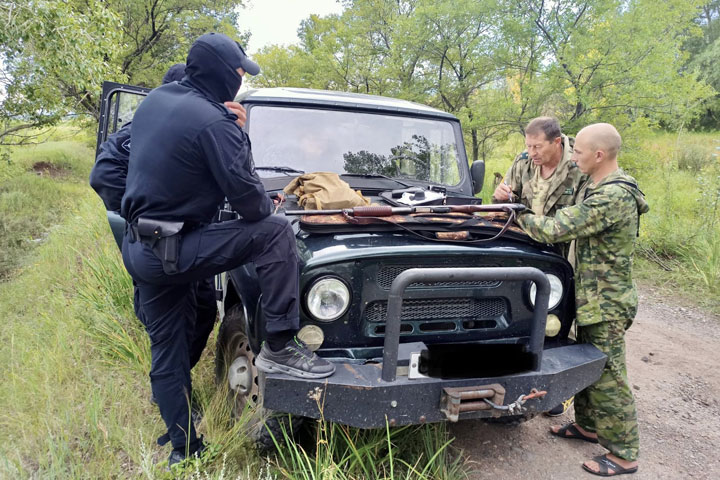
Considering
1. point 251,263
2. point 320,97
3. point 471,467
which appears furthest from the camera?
point 320,97

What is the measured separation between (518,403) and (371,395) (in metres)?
0.69

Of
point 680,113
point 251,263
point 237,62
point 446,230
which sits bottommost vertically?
point 251,263

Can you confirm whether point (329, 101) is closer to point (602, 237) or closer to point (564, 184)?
point (564, 184)

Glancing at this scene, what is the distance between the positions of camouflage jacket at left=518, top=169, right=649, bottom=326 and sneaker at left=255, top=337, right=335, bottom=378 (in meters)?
1.31

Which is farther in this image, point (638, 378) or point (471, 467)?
point (638, 378)

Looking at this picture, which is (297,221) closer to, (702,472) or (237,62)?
(237,62)

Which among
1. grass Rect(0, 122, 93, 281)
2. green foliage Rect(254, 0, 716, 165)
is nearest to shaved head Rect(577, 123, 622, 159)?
green foliage Rect(254, 0, 716, 165)

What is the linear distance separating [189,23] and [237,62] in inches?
617

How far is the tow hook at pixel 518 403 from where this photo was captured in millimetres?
2100

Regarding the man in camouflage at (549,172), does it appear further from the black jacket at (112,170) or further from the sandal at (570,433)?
the black jacket at (112,170)

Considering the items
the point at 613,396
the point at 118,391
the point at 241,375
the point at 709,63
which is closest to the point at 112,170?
the point at 241,375

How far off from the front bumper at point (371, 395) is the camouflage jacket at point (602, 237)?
66 centimetres

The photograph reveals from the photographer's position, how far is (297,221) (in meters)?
2.48

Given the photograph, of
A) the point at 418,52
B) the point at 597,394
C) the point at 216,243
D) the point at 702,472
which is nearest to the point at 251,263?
the point at 216,243
